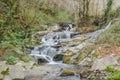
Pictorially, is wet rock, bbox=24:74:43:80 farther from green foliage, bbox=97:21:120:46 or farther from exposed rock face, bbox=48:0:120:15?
exposed rock face, bbox=48:0:120:15

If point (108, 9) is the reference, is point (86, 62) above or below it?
below

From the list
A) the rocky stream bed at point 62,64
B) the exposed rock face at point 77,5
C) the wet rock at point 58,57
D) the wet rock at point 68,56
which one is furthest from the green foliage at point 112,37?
the exposed rock face at point 77,5

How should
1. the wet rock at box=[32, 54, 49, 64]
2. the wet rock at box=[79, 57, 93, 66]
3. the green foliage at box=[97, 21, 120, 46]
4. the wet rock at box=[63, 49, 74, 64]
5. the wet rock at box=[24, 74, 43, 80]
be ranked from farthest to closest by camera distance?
the wet rock at box=[32, 54, 49, 64] < the wet rock at box=[63, 49, 74, 64] < the green foliage at box=[97, 21, 120, 46] < the wet rock at box=[79, 57, 93, 66] < the wet rock at box=[24, 74, 43, 80]

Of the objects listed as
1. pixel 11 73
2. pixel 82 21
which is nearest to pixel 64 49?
pixel 11 73

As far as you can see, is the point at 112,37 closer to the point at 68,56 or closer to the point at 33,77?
the point at 68,56

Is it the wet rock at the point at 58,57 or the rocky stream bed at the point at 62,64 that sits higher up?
the rocky stream bed at the point at 62,64

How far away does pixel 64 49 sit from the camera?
21469 mm

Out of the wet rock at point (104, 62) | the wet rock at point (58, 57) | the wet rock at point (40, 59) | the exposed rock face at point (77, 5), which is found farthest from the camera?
the exposed rock face at point (77, 5)

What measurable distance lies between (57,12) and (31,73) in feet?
85.0

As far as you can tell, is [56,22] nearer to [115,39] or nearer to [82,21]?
[82,21]

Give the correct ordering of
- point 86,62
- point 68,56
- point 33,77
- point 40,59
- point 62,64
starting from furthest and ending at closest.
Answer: point 40,59, point 68,56, point 62,64, point 86,62, point 33,77

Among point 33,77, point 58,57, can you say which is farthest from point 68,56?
point 33,77

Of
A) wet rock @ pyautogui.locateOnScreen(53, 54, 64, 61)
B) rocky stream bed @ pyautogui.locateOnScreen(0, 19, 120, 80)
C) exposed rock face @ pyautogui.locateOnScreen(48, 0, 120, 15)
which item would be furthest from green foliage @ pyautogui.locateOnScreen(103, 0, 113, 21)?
wet rock @ pyautogui.locateOnScreen(53, 54, 64, 61)

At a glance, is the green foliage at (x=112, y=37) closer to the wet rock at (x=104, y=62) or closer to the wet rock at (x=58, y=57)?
the wet rock at (x=104, y=62)
